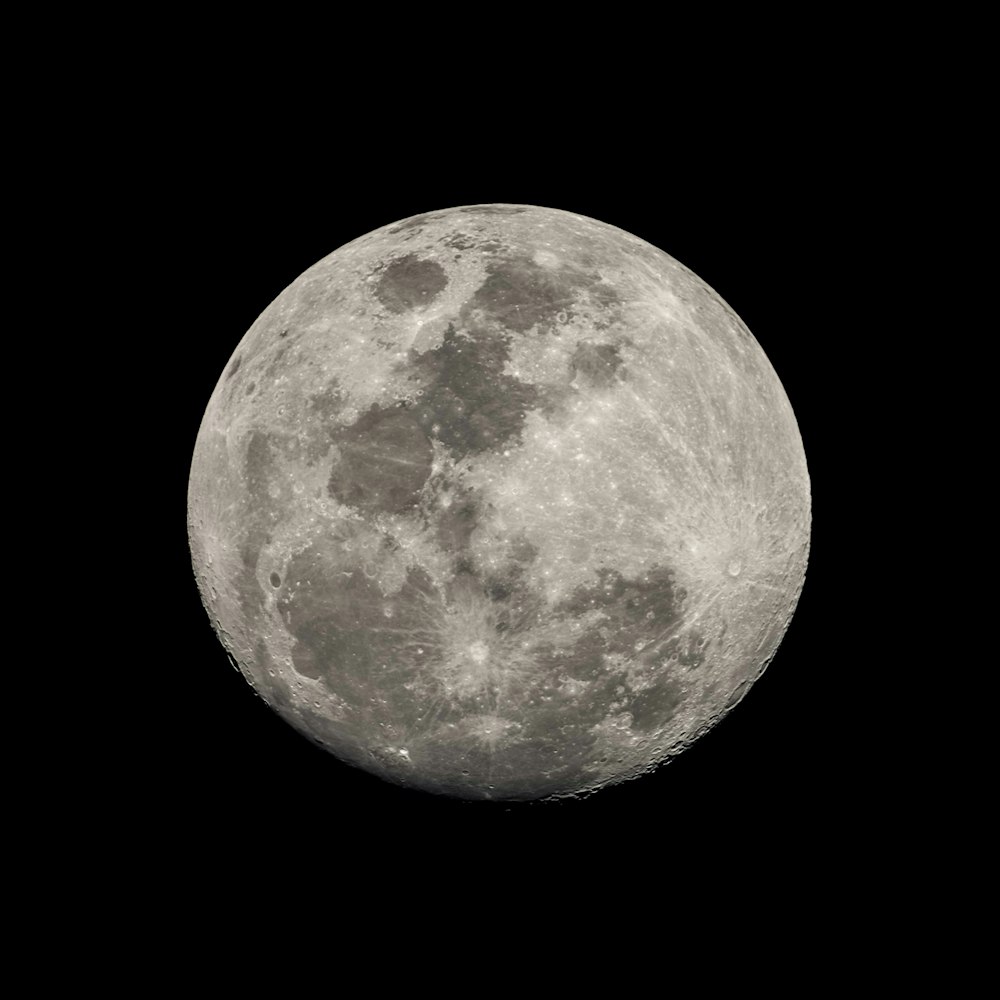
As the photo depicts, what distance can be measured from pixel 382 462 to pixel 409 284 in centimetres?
97

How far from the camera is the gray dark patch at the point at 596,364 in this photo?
6.15 metres

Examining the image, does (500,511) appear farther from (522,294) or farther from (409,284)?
(409,284)

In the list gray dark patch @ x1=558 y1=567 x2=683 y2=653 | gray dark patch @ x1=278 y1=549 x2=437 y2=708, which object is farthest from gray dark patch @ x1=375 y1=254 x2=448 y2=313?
gray dark patch @ x1=558 y1=567 x2=683 y2=653

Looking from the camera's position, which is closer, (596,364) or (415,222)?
(596,364)

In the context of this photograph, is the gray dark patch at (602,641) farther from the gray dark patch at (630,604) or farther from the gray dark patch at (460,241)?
the gray dark patch at (460,241)

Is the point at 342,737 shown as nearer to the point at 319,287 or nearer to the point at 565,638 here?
the point at 565,638

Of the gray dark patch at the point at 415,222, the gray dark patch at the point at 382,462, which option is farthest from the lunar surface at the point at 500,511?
the gray dark patch at the point at 415,222

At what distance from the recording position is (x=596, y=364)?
6.18m

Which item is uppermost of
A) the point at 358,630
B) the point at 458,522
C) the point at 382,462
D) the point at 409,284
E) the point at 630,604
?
the point at 409,284

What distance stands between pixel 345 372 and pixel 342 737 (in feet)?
6.08

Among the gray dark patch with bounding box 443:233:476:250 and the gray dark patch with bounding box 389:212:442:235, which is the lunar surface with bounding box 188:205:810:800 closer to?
the gray dark patch with bounding box 443:233:476:250

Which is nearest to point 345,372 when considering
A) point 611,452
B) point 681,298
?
point 611,452

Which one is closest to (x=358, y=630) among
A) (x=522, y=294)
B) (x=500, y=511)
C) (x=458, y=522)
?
(x=458, y=522)

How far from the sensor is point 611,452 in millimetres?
6074
